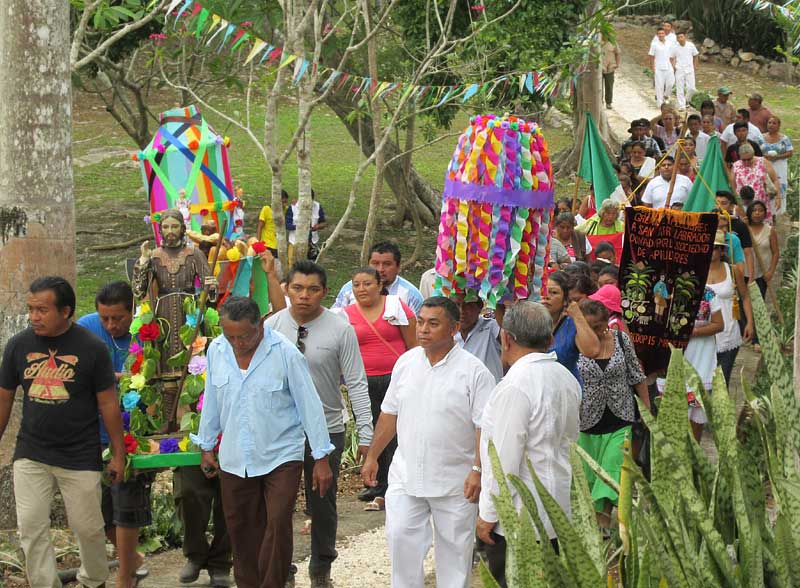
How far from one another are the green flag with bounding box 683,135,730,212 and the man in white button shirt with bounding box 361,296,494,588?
679cm

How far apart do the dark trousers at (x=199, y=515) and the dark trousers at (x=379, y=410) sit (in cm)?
167

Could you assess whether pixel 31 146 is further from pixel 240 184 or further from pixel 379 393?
pixel 240 184

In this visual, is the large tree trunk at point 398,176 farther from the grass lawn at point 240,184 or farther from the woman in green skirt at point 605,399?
the woman in green skirt at point 605,399

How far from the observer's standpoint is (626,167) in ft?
49.7

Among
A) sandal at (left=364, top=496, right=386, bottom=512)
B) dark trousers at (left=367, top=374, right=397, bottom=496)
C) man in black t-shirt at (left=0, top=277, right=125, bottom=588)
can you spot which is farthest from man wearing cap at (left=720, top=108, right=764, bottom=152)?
man in black t-shirt at (left=0, top=277, right=125, bottom=588)

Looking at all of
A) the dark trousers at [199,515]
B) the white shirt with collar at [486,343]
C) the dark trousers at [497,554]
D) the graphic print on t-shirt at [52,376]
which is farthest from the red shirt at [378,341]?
the dark trousers at [497,554]

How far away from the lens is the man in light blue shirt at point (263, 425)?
6.27m

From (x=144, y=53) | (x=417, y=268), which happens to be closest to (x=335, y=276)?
(x=417, y=268)

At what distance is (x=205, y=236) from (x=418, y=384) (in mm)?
4282

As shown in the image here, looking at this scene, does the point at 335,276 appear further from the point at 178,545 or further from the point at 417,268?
the point at 178,545

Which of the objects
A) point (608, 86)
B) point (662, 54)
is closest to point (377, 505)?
point (662, 54)

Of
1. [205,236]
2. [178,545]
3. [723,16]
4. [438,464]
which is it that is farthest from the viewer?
[723,16]

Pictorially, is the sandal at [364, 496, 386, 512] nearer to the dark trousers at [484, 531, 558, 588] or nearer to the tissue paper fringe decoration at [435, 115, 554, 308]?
the tissue paper fringe decoration at [435, 115, 554, 308]

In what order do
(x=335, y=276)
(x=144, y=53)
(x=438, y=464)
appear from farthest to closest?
(x=144, y=53), (x=335, y=276), (x=438, y=464)
